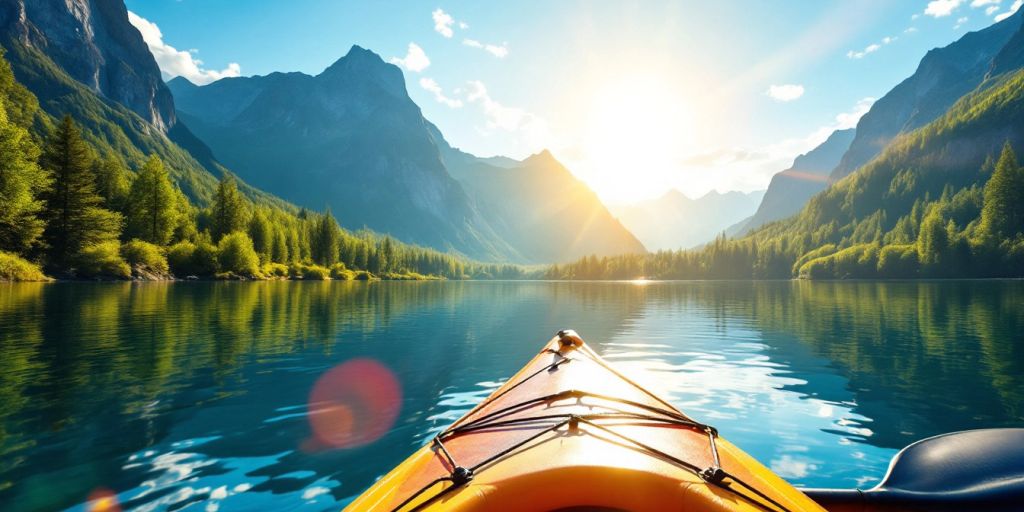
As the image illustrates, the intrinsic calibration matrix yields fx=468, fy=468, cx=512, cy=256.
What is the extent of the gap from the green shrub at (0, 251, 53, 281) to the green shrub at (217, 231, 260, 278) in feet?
80.3

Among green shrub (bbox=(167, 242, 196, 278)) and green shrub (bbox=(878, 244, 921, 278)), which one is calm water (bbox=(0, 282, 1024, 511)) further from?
green shrub (bbox=(878, 244, 921, 278))

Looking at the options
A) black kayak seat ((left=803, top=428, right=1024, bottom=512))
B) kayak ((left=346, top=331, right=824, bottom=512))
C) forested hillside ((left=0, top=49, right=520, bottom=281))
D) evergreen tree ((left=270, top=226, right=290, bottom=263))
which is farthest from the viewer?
evergreen tree ((left=270, top=226, right=290, bottom=263))

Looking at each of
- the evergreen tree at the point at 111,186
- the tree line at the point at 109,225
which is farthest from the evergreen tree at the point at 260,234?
the evergreen tree at the point at 111,186

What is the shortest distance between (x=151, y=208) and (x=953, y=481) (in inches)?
3572

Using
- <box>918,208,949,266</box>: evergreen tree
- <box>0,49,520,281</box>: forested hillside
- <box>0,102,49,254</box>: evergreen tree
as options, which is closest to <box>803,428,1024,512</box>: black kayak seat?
<box>0,49,520,281</box>: forested hillside

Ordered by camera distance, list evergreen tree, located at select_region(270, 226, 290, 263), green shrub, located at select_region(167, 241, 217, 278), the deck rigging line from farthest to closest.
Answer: evergreen tree, located at select_region(270, 226, 290, 263) < green shrub, located at select_region(167, 241, 217, 278) < the deck rigging line

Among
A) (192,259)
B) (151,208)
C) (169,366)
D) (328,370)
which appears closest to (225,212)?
(151,208)

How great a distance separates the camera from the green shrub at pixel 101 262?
5688 cm

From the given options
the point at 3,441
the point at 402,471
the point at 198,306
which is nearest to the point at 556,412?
the point at 402,471

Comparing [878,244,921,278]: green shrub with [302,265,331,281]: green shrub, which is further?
[878,244,921,278]: green shrub

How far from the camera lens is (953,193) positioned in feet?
582

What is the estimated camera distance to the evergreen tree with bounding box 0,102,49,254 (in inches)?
1795

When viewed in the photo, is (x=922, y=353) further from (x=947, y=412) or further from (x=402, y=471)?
(x=402, y=471)

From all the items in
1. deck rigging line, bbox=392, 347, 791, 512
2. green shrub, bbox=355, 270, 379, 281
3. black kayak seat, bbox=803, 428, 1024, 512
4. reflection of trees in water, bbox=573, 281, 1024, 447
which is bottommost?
reflection of trees in water, bbox=573, 281, 1024, 447
